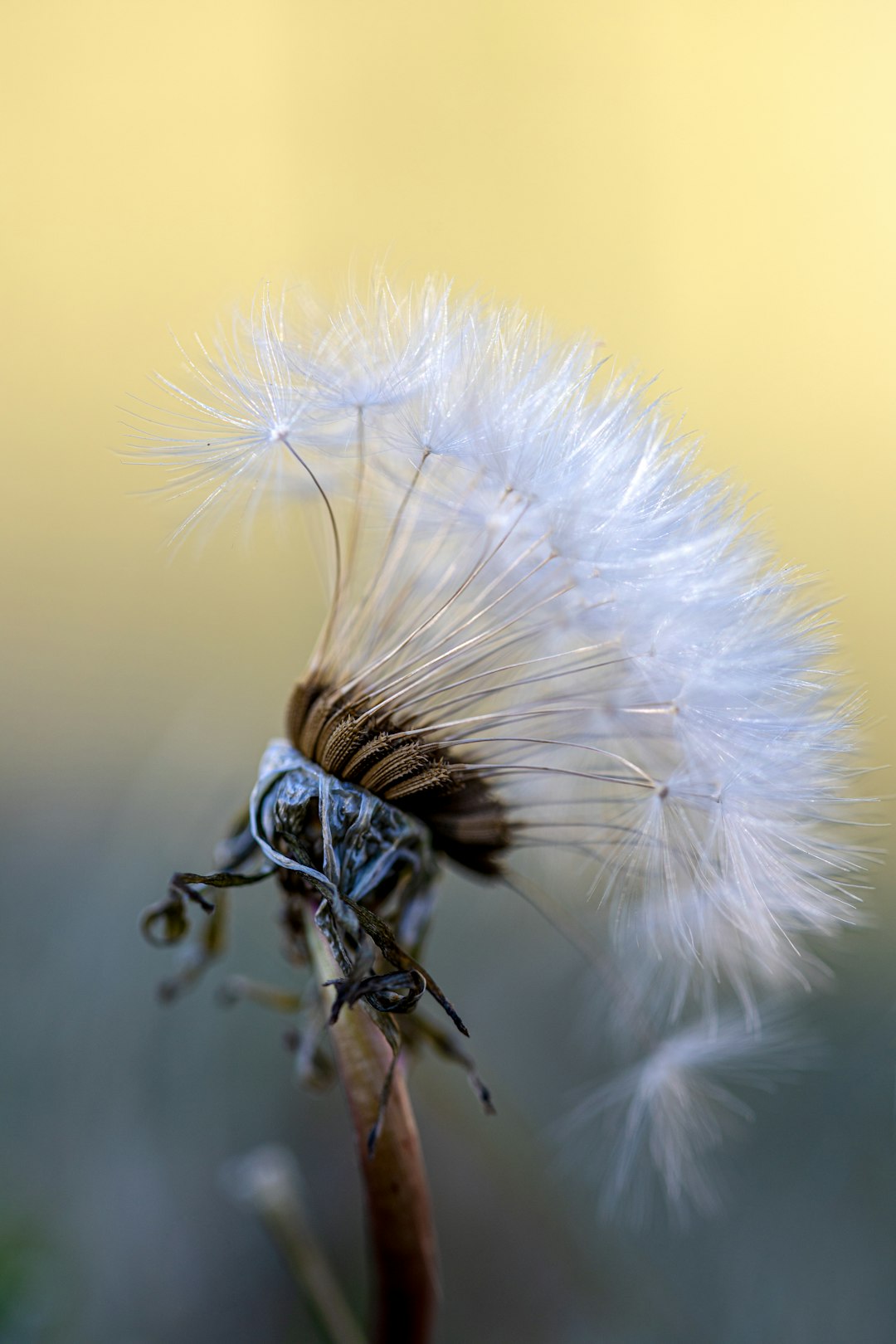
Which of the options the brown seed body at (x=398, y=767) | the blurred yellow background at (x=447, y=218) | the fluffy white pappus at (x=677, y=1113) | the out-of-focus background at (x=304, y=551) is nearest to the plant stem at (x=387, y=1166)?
the brown seed body at (x=398, y=767)

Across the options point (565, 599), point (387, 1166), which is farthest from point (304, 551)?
point (387, 1166)

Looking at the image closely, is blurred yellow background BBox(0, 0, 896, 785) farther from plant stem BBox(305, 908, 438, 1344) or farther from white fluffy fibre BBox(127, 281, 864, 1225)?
plant stem BBox(305, 908, 438, 1344)

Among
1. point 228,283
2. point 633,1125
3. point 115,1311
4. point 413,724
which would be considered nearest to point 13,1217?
point 115,1311

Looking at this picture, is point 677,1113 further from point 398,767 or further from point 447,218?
point 447,218

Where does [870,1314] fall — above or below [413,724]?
below

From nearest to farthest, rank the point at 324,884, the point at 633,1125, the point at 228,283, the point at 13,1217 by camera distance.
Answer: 1. the point at 324,884
2. the point at 633,1125
3. the point at 13,1217
4. the point at 228,283

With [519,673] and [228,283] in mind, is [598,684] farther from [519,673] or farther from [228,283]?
[228,283]

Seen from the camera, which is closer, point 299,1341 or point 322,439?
point 322,439
